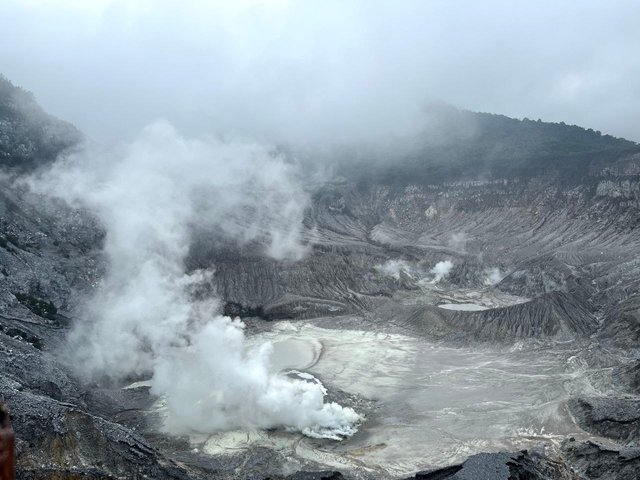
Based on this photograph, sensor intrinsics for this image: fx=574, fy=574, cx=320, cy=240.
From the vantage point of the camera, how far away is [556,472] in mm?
23625

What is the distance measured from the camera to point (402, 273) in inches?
2574

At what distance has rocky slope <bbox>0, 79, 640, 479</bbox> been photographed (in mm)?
23281

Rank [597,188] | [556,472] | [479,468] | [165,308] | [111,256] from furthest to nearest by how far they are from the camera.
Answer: [597,188], [111,256], [165,308], [556,472], [479,468]

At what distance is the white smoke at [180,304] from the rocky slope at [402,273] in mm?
1930

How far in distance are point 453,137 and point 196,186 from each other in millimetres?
64055

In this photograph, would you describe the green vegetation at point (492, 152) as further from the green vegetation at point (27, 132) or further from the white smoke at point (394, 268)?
the green vegetation at point (27, 132)

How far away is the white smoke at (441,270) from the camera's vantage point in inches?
2662

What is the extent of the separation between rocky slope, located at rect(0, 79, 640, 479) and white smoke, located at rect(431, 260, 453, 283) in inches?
24.4

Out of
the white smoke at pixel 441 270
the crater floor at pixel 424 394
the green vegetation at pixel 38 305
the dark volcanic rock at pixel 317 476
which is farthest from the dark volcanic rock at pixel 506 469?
the white smoke at pixel 441 270

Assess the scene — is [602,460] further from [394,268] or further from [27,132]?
[27,132]

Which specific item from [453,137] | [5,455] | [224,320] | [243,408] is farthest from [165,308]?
[453,137]

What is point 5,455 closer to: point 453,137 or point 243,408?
point 243,408

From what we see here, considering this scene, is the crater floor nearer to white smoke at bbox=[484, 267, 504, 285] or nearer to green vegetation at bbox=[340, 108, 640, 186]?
white smoke at bbox=[484, 267, 504, 285]

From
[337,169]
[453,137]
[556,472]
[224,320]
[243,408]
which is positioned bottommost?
[556,472]
